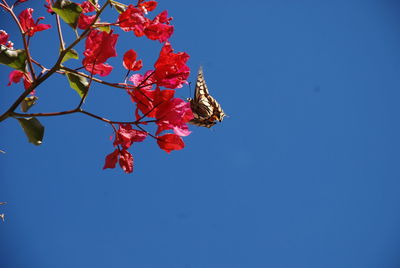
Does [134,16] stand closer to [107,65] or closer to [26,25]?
[107,65]

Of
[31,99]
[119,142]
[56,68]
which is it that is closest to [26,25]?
[31,99]

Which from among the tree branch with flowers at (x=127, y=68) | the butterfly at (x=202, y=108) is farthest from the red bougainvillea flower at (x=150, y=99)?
the butterfly at (x=202, y=108)

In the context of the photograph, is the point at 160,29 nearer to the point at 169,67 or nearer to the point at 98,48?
the point at 169,67

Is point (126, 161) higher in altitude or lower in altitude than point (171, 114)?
lower

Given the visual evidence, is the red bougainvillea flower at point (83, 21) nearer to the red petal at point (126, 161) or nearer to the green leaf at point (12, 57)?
the green leaf at point (12, 57)

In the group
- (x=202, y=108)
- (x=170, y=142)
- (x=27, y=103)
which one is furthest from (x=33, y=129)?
(x=202, y=108)
